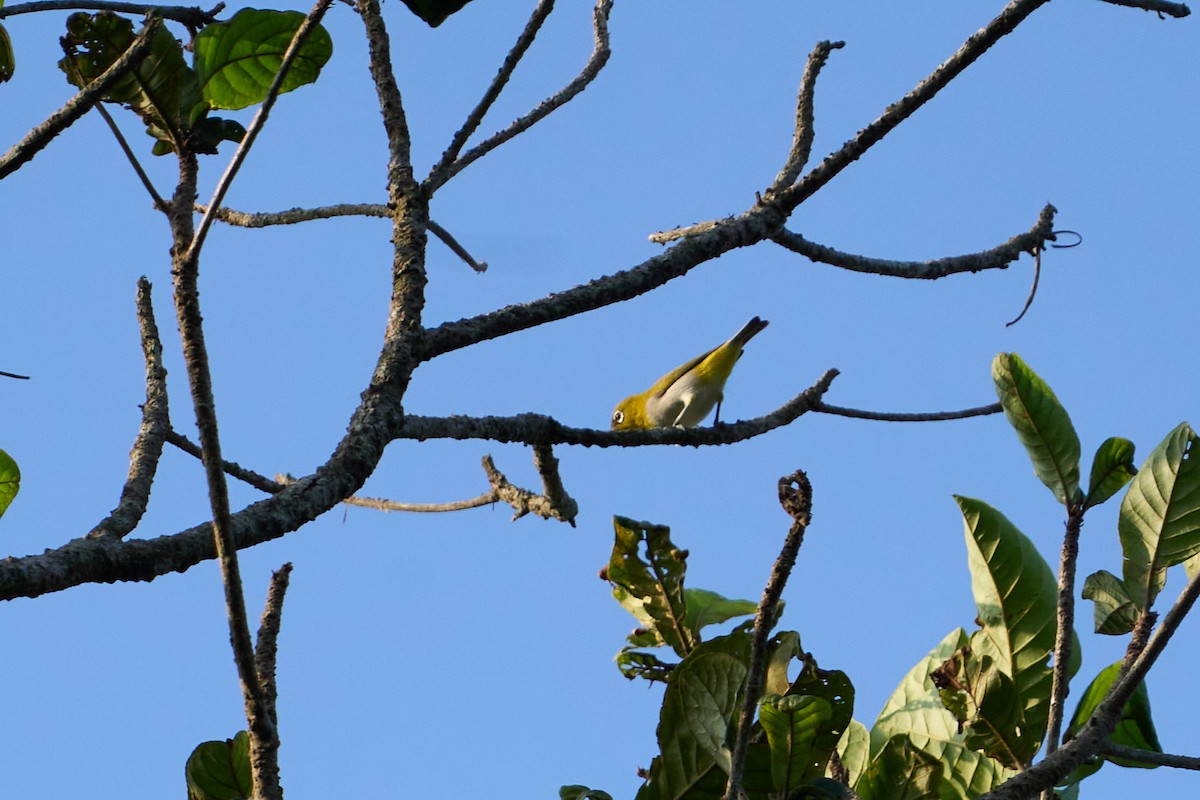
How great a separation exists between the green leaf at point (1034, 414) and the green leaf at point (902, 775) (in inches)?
32.8

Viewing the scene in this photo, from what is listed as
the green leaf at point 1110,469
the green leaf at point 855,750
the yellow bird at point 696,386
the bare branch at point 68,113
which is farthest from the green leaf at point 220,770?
the yellow bird at point 696,386

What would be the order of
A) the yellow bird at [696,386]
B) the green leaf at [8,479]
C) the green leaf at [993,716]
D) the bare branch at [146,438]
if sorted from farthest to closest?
the yellow bird at [696,386]
the green leaf at [993,716]
the green leaf at [8,479]
the bare branch at [146,438]

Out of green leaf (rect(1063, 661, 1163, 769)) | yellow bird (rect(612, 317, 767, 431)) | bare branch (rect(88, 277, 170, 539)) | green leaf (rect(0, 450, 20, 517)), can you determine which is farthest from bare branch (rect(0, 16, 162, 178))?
yellow bird (rect(612, 317, 767, 431))

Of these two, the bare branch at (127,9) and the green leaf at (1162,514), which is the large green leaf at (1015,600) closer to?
the green leaf at (1162,514)

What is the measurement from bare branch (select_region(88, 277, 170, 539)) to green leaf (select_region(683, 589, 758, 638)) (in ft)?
5.38

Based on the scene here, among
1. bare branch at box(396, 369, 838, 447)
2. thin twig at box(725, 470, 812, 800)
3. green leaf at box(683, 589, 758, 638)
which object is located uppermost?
bare branch at box(396, 369, 838, 447)

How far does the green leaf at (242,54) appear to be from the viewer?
9.40ft

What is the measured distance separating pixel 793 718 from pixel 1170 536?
1.14 m

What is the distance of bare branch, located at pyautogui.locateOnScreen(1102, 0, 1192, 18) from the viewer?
2.97 m

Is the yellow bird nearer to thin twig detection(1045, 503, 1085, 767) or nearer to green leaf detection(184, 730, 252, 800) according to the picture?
thin twig detection(1045, 503, 1085, 767)

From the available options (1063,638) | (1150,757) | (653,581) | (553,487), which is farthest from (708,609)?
(1150,757)

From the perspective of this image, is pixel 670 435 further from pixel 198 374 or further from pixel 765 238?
pixel 198 374

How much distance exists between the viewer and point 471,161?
318cm

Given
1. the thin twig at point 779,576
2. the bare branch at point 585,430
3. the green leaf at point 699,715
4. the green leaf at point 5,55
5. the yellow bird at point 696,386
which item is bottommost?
the thin twig at point 779,576
